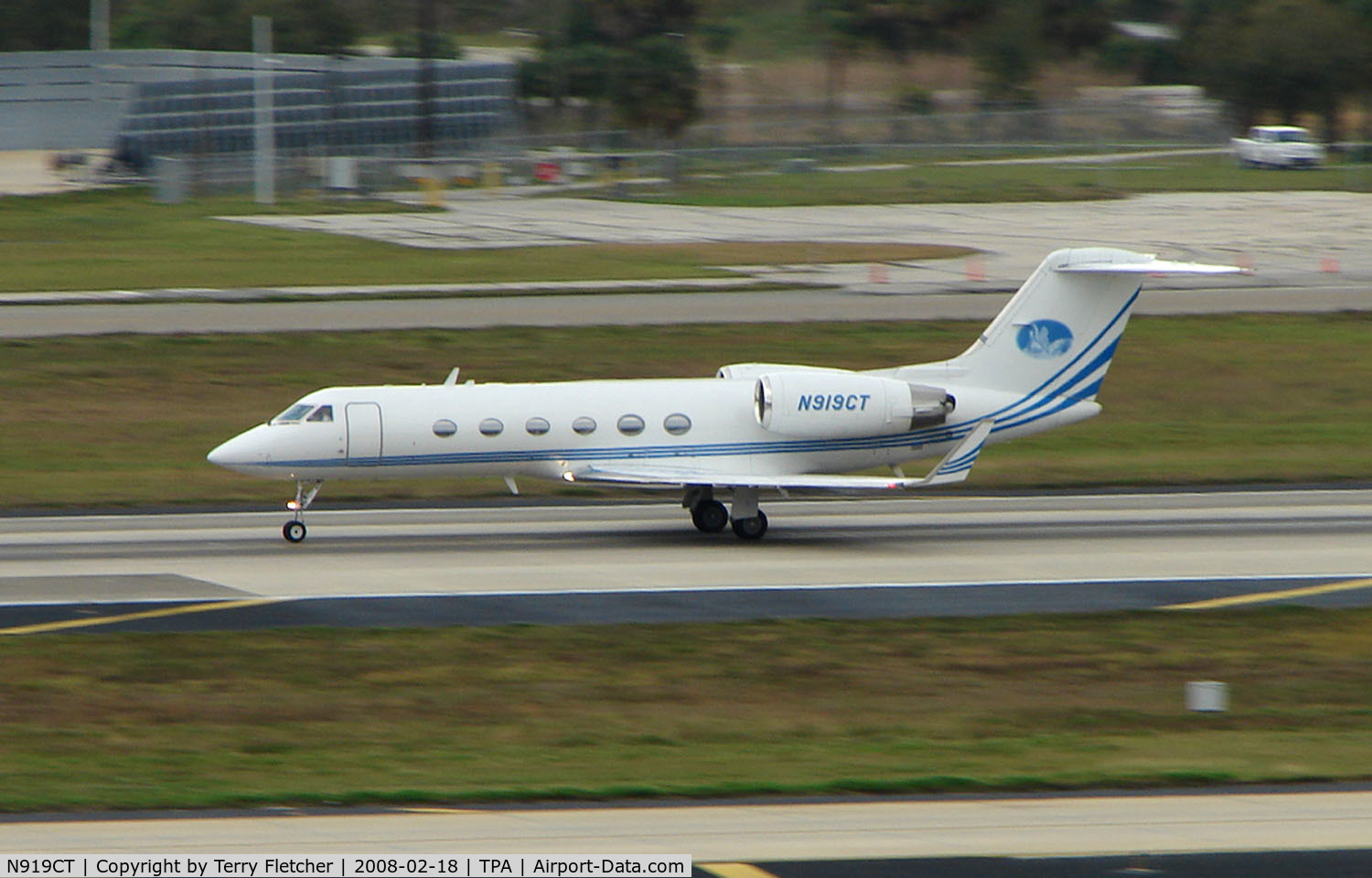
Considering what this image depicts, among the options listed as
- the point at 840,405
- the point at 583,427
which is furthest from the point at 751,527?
the point at 583,427

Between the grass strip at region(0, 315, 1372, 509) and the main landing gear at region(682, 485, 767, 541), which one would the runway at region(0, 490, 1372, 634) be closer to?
the main landing gear at region(682, 485, 767, 541)

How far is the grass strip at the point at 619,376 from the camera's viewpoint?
34688mm

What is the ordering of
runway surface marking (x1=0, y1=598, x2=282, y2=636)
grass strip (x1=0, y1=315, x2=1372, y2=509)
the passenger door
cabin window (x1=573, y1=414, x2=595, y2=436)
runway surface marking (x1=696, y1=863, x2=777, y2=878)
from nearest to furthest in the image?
1. runway surface marking (x1=696, y1=863, x2=777, y2=878)
2. runway surface marking (x1=0, y1=598, x2=282, y2=636)
3. the passenger door
4. cabin window (x1=573, y1=414, x2=595, y2=436)
5. grass strip (x1=0, y1=315, x2=1372, y2=509)

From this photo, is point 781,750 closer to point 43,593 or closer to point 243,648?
point 243,648

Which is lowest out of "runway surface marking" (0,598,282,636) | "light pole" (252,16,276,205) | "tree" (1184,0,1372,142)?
"runway surface marking" (0,598,282,636)

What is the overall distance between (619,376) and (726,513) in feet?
43.6

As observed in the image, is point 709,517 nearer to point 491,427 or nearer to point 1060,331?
point 491,427

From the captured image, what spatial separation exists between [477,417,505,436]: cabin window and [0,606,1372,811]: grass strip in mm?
6196

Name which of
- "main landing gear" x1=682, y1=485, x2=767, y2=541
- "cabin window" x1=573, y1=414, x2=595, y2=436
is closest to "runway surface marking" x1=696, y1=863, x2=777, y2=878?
"main landing gear" x1=682, y1=485, x2=767, y2=541

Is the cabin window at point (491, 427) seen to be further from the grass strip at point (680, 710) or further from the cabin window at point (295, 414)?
the grass strip at point (680, 710)

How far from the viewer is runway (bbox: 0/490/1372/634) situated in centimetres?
2364

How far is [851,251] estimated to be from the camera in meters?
60.7
